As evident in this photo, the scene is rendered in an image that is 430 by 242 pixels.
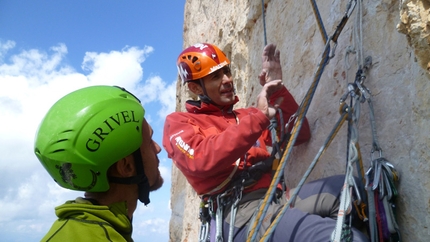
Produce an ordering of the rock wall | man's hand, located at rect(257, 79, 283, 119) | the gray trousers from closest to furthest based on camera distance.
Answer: the rock wall → the gray trousers → man's hand, located at rect(257, 79, 283, 119)

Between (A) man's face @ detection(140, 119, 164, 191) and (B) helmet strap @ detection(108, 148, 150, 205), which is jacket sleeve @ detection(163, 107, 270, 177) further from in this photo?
(B) helmet strap @ detection(108, 148, 150, 205)

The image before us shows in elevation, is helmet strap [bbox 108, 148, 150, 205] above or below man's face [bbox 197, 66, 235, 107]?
below

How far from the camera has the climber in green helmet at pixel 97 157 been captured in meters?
1.35

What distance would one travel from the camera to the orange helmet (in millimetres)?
2355

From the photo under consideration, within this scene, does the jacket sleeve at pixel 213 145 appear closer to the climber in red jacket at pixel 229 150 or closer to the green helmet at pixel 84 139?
the climber in red jacket at pixel 229 150

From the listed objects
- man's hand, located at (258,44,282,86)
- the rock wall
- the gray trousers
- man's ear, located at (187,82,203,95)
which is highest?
man's ear, located at (187,82,203,95)

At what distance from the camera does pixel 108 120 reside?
1457 millimetres

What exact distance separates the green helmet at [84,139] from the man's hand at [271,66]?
1096 mm

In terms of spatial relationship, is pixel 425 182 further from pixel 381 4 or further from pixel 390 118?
pixel 381 4

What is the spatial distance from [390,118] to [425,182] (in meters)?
0.35

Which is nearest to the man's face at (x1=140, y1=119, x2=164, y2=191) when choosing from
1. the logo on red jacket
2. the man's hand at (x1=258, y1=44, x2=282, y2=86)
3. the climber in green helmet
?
the climber in green helmet

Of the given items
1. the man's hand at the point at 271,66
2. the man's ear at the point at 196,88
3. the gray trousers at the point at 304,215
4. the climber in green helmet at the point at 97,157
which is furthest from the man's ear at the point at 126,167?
the man's hand at the point at 271,66

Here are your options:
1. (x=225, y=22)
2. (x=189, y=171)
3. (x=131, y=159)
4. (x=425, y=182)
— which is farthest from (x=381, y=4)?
(x=225, y=22)

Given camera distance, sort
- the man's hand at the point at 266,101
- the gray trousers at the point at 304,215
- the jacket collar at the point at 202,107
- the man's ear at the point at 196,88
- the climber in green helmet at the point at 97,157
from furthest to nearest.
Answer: the man's ear at the point at 196,88, the jacket collar at the point at 202,107, the man's hand at the point at 266,101, the gray trousers at the point at 304,215, the climber in green helmet at the point at 97,157
